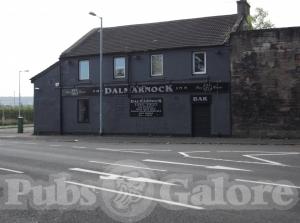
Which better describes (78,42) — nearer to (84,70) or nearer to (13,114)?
(84,70)

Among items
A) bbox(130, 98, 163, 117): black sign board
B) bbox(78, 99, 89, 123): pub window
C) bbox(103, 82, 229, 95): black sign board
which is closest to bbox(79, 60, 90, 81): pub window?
bbox(78, 99, 89, 123): pub window

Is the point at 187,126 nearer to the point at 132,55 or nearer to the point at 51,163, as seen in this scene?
the point at 132,55

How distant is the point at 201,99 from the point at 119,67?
6.71m

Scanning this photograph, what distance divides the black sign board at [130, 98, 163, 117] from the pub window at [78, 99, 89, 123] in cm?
380

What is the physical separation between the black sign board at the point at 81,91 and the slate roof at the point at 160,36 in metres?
2.45

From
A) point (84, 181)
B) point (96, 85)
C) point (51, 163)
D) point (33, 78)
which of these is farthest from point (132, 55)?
point (84, 181)

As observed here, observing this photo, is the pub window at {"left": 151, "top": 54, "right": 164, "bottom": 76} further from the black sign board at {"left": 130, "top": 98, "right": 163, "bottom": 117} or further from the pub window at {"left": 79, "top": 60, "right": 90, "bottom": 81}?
the pub window at {"left": 79, "top": 60, "right": 90, "bottom": 81}

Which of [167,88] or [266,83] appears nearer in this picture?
[266,83]

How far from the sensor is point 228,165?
15.8 meters

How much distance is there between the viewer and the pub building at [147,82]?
32250 millimetres

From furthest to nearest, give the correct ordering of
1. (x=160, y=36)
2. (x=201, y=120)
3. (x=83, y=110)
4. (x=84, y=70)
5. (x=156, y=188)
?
(x=84, y=70) < (x=83, y=110) < (x=160, y=36) < (x=201, y=120) < (x=156, y=188)

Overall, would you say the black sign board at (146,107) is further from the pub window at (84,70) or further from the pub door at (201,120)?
the pub window at (84,70)

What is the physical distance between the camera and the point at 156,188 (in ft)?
37.7

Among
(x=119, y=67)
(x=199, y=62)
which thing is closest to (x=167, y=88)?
(x=199, y=62)
